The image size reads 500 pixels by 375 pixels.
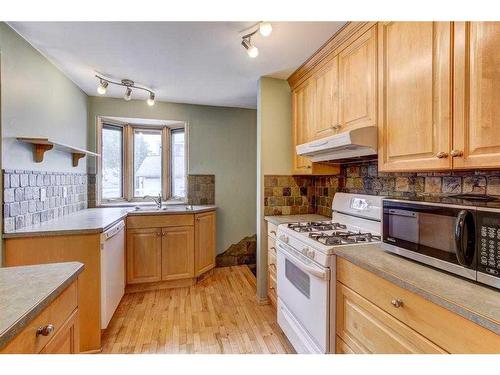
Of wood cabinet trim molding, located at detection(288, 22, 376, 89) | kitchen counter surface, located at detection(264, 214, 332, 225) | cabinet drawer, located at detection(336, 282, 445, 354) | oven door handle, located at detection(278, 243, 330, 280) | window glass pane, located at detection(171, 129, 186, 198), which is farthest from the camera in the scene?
window glass pane, located at detection(171, 129, 186, 198)

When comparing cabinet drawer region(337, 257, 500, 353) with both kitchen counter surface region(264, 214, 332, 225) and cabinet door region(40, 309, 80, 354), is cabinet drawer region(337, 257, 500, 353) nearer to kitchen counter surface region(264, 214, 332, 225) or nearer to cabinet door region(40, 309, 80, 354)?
kitchen counter surface region(264, 214, 332, 225)

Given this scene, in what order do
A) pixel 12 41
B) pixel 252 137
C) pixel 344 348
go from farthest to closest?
pixel 252 137
pixel 12 41
pixel 344 348

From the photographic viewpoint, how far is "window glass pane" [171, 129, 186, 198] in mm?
3586

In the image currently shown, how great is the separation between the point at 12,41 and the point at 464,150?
2.74m

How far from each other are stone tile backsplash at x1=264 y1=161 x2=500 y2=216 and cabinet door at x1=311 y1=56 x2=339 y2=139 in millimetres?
423

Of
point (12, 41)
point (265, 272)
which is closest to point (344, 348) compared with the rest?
point (265, 272)

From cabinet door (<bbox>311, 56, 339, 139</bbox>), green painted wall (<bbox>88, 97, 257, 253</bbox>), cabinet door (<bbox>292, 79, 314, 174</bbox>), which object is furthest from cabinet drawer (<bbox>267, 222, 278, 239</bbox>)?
green painted wall (<bbox>88, 97, 257, 253</bbox>)

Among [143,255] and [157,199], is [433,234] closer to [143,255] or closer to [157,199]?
[143,255]

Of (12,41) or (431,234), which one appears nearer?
(431,234)

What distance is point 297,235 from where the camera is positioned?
5.75 ft

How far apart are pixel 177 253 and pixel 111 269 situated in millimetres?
822

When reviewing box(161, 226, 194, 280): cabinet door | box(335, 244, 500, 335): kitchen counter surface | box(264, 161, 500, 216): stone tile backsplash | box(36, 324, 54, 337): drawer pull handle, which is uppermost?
box(264, 161, 500, 216): stone tile backsplash

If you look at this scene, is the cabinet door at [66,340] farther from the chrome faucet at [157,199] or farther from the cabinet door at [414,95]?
the chrome faucet at [157,199]
